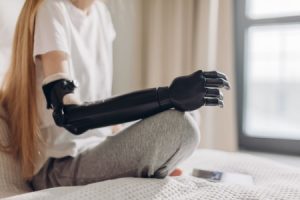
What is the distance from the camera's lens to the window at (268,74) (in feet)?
6.18

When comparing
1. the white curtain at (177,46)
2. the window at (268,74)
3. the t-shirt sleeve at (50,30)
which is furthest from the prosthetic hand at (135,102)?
the window at (268,74)

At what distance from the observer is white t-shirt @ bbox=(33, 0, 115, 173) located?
954mm

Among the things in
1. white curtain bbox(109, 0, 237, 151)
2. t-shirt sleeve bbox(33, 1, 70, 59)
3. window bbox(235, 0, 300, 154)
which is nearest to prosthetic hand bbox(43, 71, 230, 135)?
t-shirt sleeve bbox(33, 1, 70, 59)

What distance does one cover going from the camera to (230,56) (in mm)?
1802

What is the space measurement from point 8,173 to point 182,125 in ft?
1.60

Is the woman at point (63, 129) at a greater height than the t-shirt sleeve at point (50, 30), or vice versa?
the t-shirt sleeve at point (50, 30)

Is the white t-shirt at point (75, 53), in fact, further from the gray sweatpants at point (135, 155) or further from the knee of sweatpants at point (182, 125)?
the knee of sweatpants at point (182, 125)

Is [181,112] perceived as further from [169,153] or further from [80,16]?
[80,16]

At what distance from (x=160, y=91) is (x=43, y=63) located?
0.31m

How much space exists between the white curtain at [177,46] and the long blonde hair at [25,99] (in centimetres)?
95

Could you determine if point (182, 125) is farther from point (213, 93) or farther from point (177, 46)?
point (177, 46)

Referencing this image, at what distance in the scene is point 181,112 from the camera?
836 millimetres

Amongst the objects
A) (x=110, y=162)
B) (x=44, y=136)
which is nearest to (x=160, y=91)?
(x=110, y=162)

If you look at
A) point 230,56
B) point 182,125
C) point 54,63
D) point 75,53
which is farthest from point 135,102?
point 230,56
